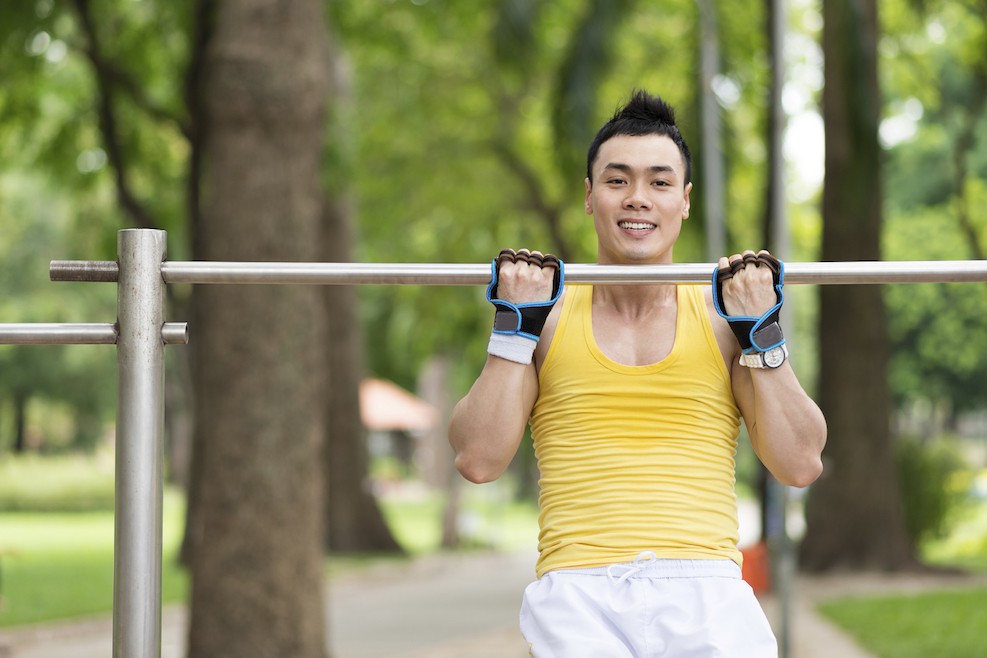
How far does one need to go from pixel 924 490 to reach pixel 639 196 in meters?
15.4

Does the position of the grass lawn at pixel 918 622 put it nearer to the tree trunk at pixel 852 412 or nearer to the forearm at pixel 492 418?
the tree trunk at pixel 852 412

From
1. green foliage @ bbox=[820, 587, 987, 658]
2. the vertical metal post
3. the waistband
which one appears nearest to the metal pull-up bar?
the vertical metal post

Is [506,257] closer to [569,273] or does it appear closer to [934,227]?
[569,273]

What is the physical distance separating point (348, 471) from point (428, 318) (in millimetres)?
4633

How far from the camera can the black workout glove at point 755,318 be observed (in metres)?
2.64

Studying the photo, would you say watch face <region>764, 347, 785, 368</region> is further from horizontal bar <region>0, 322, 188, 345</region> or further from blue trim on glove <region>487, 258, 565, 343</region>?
horizontal bar <region>0, 322, 188, 345</region>

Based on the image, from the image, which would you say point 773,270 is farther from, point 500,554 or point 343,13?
point 500,554

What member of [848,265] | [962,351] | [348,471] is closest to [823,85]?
[348,471]

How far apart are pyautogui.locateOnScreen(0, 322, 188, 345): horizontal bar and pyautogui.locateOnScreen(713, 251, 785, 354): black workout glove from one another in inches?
41.3

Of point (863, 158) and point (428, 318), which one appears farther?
point (428, 318)

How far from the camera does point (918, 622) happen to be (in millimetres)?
11117

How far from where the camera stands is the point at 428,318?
23969 mm

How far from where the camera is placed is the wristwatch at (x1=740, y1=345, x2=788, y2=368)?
8.67ft

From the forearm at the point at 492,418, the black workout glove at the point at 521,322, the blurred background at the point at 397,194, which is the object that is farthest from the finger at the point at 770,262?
the blurred background at the point at 397,194
